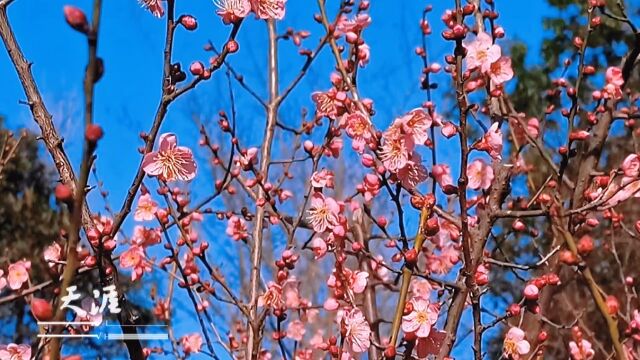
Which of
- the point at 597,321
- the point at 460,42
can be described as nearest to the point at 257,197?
the point at 460,42

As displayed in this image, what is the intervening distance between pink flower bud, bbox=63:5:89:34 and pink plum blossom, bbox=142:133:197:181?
72cm

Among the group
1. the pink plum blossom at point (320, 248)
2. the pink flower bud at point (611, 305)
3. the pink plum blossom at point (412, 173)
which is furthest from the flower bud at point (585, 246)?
the pink plum blossom at point (320, 248)

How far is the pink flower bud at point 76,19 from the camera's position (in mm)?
604

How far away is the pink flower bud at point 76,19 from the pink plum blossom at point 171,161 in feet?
2.36

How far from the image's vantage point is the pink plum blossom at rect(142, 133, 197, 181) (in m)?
1.37

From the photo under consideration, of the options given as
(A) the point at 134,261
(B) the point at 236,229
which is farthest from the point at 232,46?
(B) the point at 236,229

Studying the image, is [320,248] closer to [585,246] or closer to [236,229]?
[236,229]

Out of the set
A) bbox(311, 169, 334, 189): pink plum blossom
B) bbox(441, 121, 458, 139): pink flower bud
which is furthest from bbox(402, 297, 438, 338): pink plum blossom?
bbox(311, 169, 334, 189): pink plum blossom

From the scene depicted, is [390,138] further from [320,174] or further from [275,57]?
[275,57]

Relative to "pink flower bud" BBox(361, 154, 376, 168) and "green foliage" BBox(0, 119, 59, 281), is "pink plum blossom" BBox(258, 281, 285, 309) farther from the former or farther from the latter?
"green foliage" BBox(0, 119, 59, 281)

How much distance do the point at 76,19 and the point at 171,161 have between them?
0.79 meters

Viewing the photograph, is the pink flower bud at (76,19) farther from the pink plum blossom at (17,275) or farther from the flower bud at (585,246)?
the pink plum blossom at (17,275)

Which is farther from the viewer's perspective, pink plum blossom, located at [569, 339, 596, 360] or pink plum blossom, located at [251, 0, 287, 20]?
pink plum blossom, located at [569, 339, 596, 360]

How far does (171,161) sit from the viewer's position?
1.39 meters
